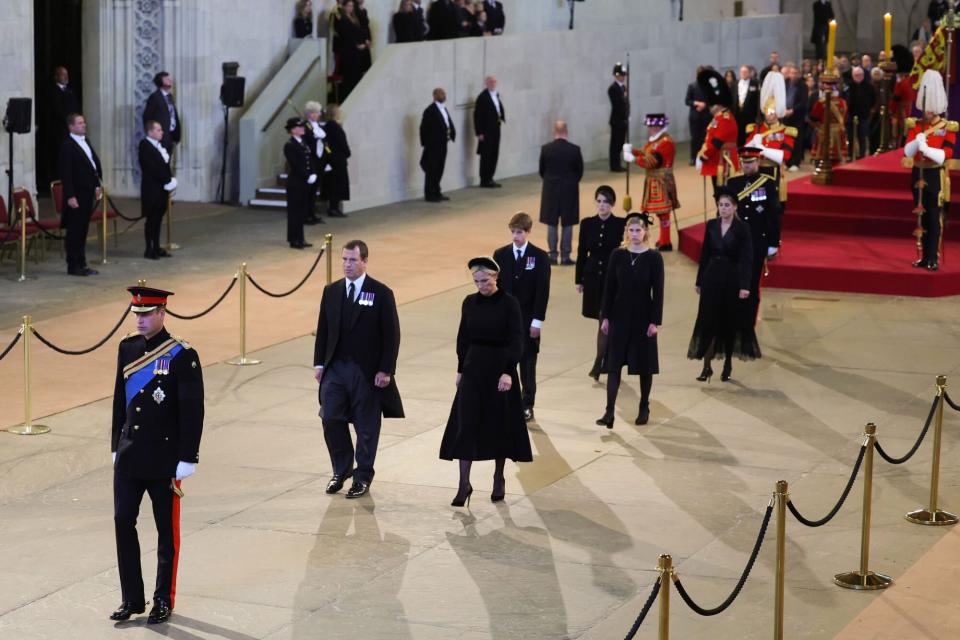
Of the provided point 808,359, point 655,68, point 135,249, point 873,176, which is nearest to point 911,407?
point 808,359

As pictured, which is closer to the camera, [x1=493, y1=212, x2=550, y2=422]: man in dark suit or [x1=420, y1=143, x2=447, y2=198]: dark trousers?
[x1=493, y1=212, x2=550, y2=422]: man in dark suit

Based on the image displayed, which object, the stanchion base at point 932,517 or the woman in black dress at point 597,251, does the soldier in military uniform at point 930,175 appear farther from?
the stanchion base at point 932,517

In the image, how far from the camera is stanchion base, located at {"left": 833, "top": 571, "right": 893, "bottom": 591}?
958cm

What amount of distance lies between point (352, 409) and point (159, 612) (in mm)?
2707

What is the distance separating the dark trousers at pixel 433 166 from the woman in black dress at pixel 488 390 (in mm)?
15533

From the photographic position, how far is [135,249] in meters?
21.6

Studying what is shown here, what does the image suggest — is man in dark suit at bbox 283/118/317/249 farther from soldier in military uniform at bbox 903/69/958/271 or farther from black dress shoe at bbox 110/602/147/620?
black dress shoe at bbox 110/602/147/620

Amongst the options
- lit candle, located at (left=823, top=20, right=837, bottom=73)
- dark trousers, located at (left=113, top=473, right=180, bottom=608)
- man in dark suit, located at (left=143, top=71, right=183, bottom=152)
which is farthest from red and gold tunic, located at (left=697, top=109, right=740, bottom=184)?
dark trousers, located at (left=113, top=473, right=180, bottom=608)

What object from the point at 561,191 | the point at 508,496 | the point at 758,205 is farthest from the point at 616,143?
the point at 508,496

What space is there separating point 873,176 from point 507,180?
332 inches

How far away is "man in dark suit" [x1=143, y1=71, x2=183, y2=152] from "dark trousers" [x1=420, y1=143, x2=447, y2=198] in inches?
168

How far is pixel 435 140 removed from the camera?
26.2m

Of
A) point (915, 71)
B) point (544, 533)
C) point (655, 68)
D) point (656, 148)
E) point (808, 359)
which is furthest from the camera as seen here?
point (655, 68)

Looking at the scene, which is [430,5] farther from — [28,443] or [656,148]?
[28,443]
